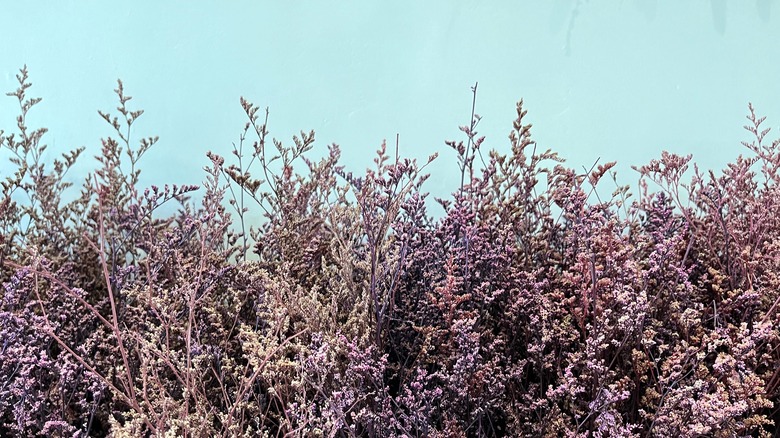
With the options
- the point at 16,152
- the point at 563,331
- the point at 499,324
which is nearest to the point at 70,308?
the point at 16,152

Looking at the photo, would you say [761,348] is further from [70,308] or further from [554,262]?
[70,308]

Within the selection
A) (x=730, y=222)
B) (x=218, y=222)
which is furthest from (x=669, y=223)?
(x=218, y=222)

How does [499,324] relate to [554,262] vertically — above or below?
below

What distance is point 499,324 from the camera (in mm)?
1829

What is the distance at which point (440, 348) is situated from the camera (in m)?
1.71

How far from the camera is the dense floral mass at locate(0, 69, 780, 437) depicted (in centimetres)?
153

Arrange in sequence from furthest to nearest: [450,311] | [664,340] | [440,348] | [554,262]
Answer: [554,262]
[664,340]
[440,348]
[450,311]

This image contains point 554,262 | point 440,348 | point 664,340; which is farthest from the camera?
point 554,262

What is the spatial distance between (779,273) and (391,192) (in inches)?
43.9

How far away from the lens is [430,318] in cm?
178

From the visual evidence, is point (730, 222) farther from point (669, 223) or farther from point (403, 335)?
point (403, 335)

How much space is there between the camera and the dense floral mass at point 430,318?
5.00 feet

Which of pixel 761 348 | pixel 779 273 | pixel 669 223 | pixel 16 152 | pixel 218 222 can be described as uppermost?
pixel 16 152

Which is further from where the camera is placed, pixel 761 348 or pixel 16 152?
pixel 16 152
